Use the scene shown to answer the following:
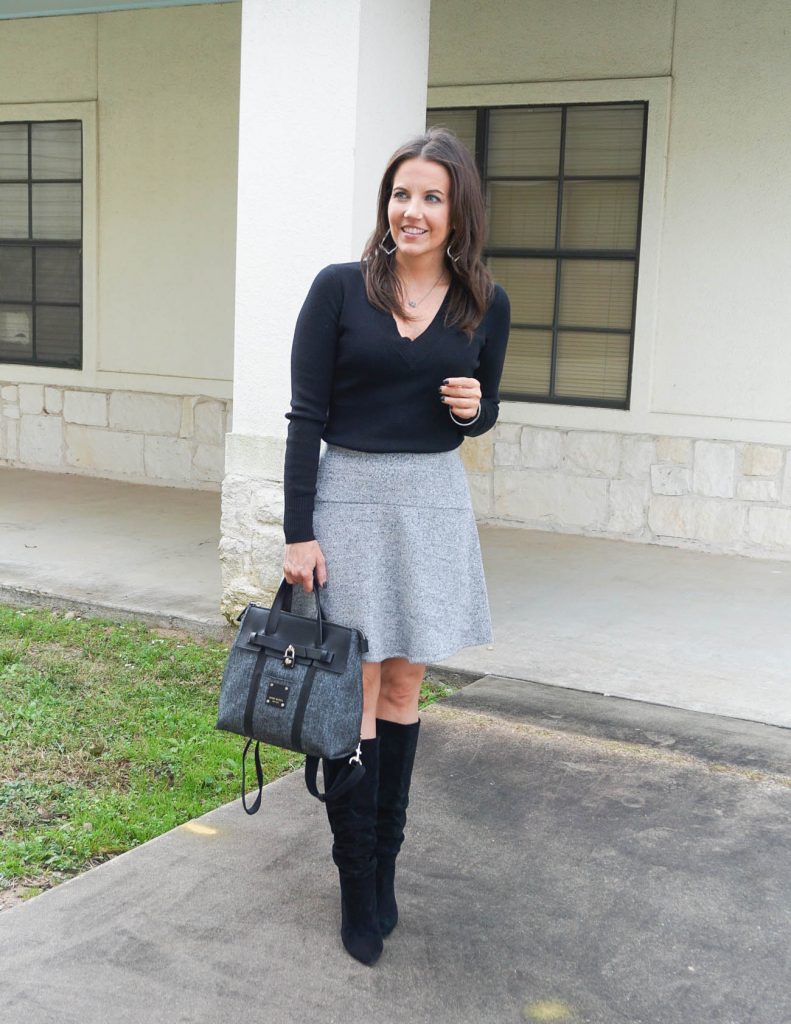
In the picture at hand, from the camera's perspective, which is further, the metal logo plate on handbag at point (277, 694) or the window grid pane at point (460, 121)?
the window grid pane at point (460, 121)

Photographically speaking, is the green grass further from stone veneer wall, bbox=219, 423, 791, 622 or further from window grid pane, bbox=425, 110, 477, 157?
window grid pane, bbox=425, 110, 477, 157

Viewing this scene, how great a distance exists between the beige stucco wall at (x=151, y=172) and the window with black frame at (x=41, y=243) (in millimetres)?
188

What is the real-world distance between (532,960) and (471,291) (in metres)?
1.52

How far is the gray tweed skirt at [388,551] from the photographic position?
2.71 m

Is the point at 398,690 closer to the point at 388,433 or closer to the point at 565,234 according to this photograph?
the point at 388,433

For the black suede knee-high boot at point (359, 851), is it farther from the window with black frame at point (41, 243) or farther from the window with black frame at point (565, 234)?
the window with black frame at point (41, 243)

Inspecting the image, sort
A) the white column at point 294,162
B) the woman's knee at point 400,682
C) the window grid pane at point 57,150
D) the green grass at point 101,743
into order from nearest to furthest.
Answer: the woman's knee at point 400,682, the green grass at point 101,743, the white column at point 294,162, the window grid pane at point 57,150

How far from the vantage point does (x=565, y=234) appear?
7605mm

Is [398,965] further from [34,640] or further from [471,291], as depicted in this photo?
[34,640]

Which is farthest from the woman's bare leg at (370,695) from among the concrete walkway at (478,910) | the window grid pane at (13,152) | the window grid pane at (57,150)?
the window grid pane at (13,152)

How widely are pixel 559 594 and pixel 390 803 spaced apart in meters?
3.39

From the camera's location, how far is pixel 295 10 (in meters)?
4.77

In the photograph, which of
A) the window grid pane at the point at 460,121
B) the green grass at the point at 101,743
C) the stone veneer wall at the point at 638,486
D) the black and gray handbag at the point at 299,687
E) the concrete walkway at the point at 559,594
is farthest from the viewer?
the window grid pane at the point at 460,121

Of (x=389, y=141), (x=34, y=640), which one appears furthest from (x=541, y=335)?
(x=34, y=640)
